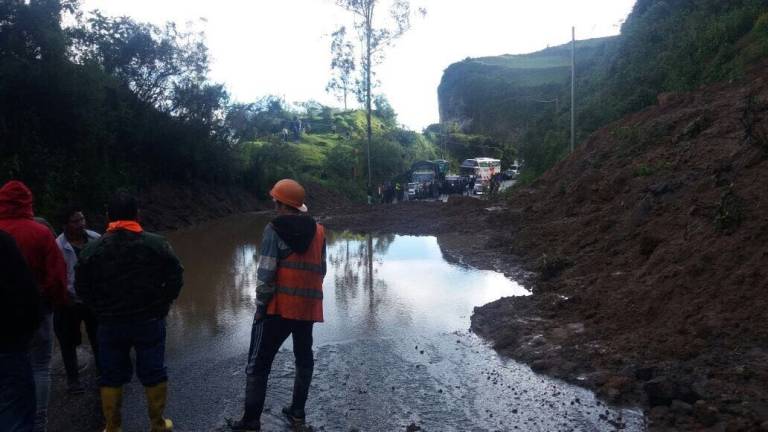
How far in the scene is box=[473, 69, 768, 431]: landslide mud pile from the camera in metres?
4.75

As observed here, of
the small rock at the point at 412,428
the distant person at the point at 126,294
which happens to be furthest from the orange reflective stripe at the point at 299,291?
the small rock at the point at 412,428

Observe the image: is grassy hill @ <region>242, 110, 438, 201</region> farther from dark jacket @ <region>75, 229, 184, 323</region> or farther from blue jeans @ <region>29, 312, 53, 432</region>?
blue jeans @ <region>29, 312, 53, 432</region>

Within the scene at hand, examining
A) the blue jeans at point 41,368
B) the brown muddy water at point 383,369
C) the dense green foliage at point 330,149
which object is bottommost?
the brown muddy water at point 383,369

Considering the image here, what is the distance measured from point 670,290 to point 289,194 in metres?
4.35

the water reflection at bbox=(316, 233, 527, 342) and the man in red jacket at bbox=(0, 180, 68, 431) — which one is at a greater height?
the man in red jacket at bbox=(0, 180, 68, 431)

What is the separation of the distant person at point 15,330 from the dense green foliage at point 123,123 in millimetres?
14718

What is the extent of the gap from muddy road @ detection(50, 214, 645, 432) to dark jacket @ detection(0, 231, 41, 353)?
5.61ft

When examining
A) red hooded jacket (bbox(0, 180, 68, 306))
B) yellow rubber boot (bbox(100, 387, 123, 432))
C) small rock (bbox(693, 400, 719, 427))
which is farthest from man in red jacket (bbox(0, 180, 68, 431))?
small rock (bbox(693, 400, 719, 427))

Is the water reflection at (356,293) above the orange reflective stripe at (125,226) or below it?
below

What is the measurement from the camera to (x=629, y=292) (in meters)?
7.21

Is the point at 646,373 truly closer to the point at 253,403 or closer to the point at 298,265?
the point at 298,265

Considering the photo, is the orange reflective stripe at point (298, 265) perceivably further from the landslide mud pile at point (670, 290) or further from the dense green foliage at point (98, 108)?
the dense green foliage at point (98, 108)

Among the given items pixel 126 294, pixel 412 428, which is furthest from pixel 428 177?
pixel 126 294

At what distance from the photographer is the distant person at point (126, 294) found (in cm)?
407
